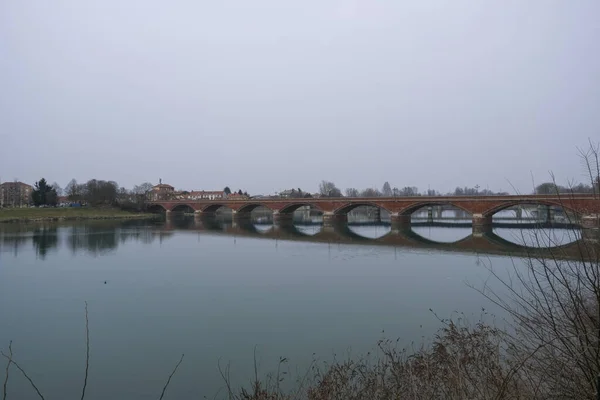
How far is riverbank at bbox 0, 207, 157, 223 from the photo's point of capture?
59.5 metres

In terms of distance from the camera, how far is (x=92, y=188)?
7788 cm

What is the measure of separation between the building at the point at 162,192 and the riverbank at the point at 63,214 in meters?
34.2

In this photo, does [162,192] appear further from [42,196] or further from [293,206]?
[293,206]

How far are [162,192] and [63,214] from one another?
53034mm

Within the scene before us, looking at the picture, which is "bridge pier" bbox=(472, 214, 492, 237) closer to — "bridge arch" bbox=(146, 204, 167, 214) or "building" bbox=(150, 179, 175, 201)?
"bridge arch" bbox=(146, 204, 167, 214)

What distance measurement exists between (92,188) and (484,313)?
263 feet

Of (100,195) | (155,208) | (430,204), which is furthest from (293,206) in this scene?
(100,195)

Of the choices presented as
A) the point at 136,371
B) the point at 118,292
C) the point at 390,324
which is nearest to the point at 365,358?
the point at 390,324

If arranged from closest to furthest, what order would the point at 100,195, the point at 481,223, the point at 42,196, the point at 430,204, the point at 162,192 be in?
the point at 481,223, the point at 430,204, the point at 100,195, the point at 42,196, the point at 162,192

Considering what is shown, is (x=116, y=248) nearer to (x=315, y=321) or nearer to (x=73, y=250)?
(x=73, y=250)

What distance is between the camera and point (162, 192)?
118m

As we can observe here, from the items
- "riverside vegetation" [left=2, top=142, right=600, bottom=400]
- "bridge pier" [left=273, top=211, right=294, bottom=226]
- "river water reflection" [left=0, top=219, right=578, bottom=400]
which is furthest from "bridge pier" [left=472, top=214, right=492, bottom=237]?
"riverside vegetation" [left=2, top=142, right=600, bottom=400]

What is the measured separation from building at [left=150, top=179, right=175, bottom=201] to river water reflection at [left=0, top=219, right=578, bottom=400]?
87436mm

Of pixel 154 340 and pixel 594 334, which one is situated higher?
pixel 594 334
